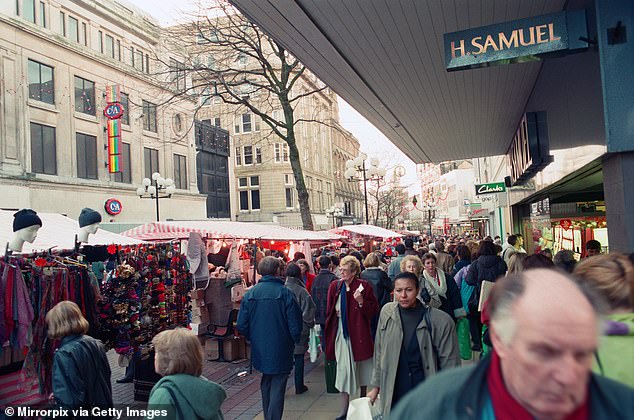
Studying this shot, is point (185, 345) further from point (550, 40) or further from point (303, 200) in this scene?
point (303, 200)

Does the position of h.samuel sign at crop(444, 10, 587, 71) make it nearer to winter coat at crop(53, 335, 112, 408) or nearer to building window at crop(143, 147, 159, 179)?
winter coat at crop(53, 335, 112, 408)

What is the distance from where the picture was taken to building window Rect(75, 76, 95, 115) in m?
28.3

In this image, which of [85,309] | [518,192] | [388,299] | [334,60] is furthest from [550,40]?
[518,192]

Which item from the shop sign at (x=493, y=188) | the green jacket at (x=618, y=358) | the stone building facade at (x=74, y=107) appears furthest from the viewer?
the stone building facade at (x=74, y=107)

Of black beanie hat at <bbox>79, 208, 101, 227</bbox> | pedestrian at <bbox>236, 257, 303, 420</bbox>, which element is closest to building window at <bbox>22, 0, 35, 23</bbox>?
black beanie hat at <bbox>79, 208, 101, 227</bbox>

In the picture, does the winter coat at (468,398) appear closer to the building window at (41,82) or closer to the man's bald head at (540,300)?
the man's bald head at (540,300)

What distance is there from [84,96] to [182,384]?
95.1ft

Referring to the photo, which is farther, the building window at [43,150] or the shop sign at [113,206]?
the shop sign at [113,206]

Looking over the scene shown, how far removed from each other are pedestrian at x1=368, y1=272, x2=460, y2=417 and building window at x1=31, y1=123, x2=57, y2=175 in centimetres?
2563

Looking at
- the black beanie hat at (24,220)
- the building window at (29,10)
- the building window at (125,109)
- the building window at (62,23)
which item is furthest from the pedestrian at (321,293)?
the building window at (125,109)

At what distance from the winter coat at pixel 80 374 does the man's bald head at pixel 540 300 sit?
3837 mm

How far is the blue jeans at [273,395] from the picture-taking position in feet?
19.1

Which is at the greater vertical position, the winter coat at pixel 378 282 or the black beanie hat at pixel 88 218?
the black beanie hat at pixel 88 218

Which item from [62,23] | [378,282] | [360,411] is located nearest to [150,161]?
[62,23]
